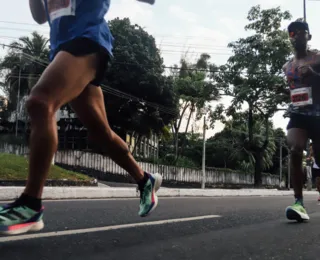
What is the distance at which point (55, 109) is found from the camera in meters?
2.28

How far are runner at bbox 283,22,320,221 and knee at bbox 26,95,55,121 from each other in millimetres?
2687

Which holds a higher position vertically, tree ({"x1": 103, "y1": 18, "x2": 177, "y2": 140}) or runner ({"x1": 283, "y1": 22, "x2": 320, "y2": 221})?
tree ({"x1": 103, "y1": 18, "x2": 177, "y2": 140})

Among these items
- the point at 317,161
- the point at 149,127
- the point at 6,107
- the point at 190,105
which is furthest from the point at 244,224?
the point at 6,107

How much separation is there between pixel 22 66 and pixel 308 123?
31157mm

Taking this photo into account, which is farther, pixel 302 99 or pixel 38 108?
pixel 302 99

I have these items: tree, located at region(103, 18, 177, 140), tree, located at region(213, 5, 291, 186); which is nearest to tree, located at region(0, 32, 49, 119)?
tree, located at region(103, 18, 177, 140)

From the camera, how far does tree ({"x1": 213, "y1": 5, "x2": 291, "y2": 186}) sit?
23.3m

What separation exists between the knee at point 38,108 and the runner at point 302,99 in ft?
8.82

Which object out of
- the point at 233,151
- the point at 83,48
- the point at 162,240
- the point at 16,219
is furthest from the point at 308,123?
the point at 233,151

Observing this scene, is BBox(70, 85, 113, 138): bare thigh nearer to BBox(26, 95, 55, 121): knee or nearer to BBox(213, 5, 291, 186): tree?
BBox(26, 95, 55, 121): knee

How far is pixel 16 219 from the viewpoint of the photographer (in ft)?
7.11

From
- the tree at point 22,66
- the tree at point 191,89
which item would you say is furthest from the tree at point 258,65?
the tree at point 22,66

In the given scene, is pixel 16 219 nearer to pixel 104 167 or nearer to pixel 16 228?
pixel 16 228

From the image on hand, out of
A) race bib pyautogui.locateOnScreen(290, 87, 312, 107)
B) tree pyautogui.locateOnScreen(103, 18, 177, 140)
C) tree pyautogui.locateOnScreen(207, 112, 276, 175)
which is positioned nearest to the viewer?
race bib pyautogui.locateOnScreen(290, 87, 312, 107)
